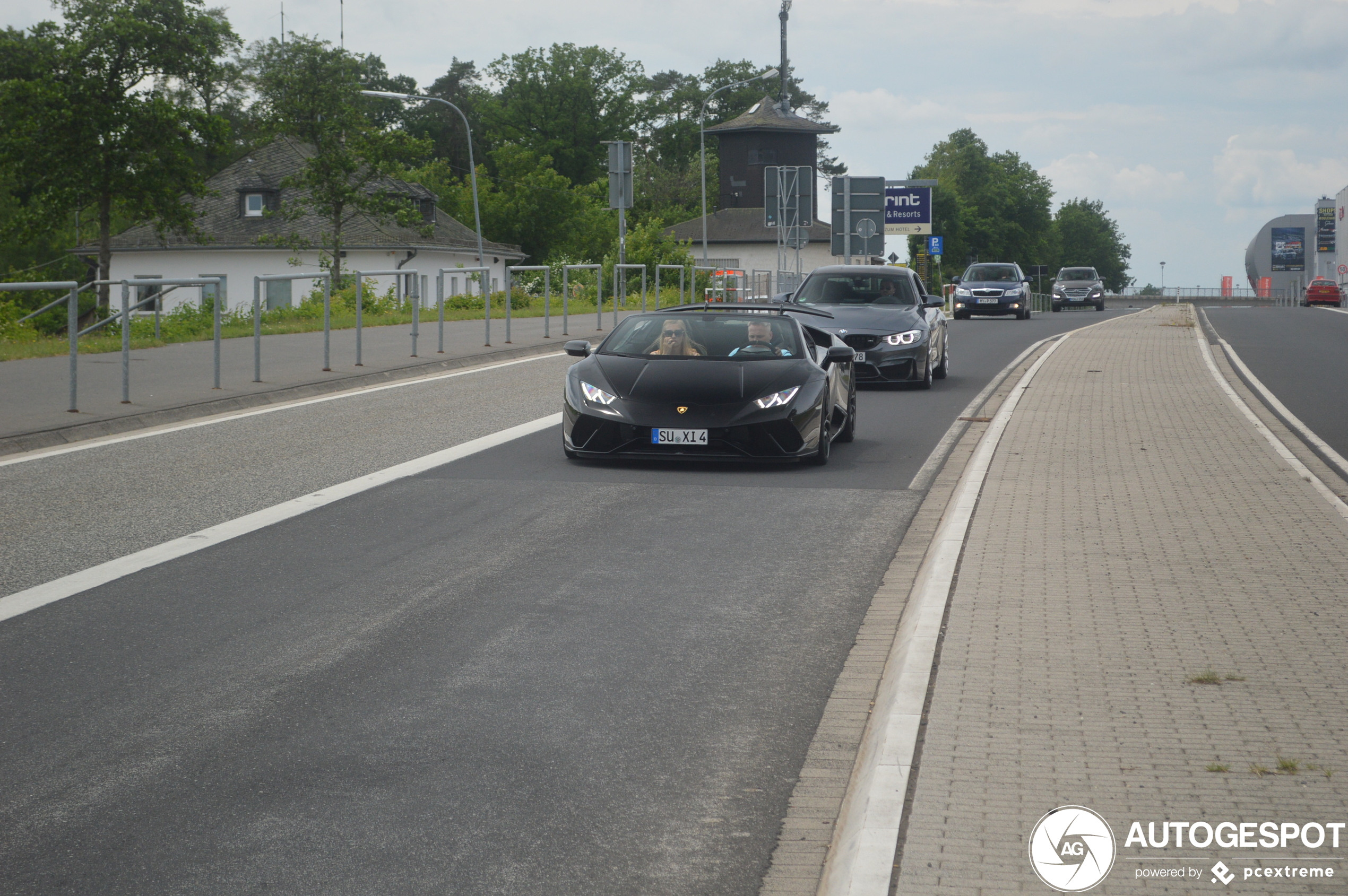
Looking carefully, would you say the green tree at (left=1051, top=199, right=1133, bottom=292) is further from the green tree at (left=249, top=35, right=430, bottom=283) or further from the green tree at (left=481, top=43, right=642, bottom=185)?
the green tree at (left=249, top=35, right=430, bottom=283)

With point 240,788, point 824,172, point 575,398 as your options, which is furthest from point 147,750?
point 824,172

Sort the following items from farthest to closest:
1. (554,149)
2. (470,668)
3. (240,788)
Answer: (554,149) → (470,668) → (240,788)

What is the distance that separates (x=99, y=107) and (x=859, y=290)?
30863mm

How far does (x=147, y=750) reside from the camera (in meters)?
4.39

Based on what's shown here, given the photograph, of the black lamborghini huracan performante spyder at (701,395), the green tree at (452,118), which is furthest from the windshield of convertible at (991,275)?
the green tree at (452,118)

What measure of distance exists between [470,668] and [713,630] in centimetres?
109

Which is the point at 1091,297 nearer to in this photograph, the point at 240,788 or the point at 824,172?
the point at 824,172

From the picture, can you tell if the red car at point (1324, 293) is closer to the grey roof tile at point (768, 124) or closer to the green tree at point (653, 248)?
the grey roof tile at point (768, 124)

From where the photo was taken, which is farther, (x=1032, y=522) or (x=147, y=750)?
(x=1032, y=522)

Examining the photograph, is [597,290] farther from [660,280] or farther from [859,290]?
[859,290]

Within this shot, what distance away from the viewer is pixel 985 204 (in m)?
129

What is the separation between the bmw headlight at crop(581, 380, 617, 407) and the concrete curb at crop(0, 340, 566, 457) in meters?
4.60

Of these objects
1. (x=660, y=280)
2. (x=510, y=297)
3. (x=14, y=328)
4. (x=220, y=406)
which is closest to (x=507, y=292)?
(x=510, y=297)

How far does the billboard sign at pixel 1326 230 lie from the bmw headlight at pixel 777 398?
444ft
